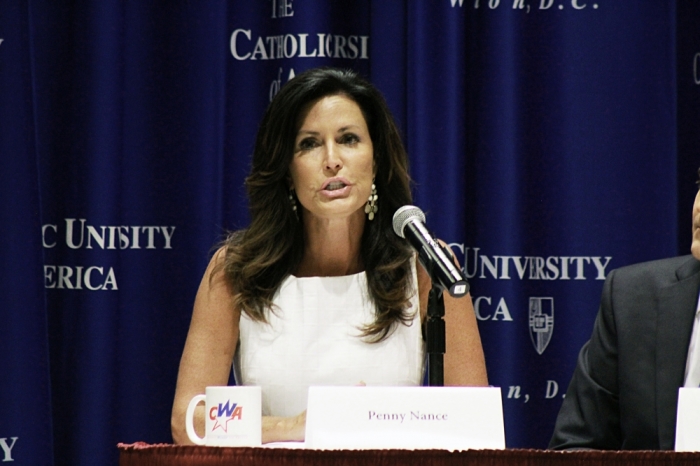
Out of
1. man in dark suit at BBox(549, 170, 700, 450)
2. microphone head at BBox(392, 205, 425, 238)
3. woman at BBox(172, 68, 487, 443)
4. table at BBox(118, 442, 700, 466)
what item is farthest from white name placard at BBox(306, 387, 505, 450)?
woman at BBox(172, 68, 487, 443)

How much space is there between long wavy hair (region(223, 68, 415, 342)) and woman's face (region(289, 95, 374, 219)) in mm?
29

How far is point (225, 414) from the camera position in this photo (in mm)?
1421

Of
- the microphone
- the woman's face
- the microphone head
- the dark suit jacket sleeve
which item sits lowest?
the dark suit jacket sleeve

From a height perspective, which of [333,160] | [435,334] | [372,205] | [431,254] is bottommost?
[435,334]

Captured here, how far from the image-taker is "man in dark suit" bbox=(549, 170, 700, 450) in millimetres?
1970

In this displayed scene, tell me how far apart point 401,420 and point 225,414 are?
0.27m

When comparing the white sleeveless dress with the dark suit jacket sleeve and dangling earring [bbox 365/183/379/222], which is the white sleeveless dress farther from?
the dark suit jacket sleeve

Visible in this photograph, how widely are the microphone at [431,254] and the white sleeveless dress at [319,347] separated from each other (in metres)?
0.68

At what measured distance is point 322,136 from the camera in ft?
7.80

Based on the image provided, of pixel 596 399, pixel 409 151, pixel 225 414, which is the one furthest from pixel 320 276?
pixel 225 414

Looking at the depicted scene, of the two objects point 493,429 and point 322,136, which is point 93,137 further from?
point 493,429

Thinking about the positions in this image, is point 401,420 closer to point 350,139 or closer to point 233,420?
point 233,420

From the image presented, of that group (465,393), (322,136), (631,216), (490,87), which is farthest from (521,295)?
(465,393)

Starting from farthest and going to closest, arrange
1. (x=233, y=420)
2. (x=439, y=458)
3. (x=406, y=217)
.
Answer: (x=406, y=217) < (x=233, y=420) < (x=439, y=458)
